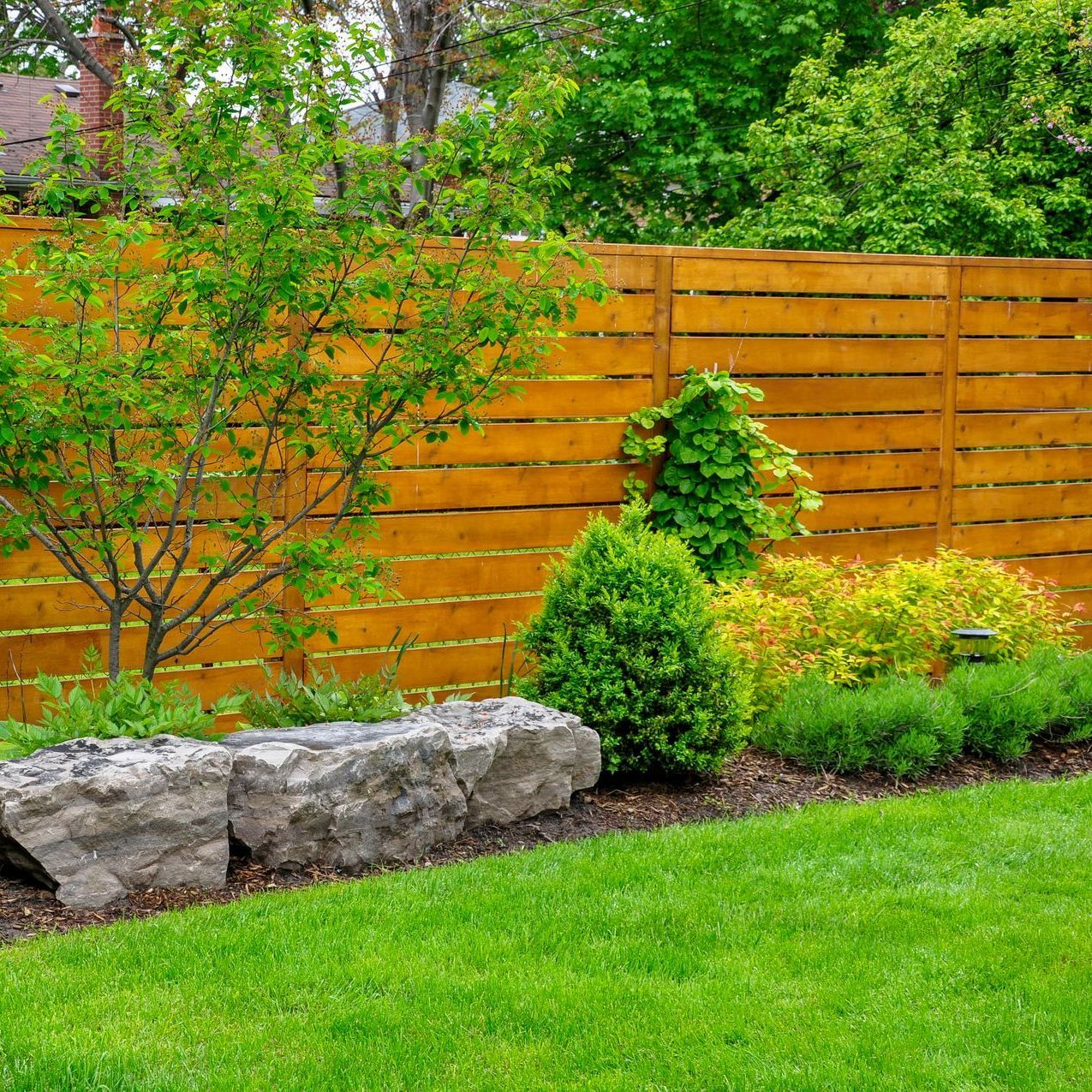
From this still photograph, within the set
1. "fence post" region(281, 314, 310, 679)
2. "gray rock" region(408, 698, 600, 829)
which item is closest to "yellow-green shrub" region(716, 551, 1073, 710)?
"gray rock" region(408, 698, 600, 829)

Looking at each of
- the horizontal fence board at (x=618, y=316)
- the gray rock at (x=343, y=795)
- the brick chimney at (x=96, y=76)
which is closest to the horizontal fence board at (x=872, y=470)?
the horizontal fence board at (x=618, y=316)

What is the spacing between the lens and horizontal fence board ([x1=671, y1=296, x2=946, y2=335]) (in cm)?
641

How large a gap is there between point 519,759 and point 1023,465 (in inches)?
177

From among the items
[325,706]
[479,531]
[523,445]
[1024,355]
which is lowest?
[325,706]

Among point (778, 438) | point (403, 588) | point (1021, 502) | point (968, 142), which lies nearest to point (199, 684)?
point (403, 588)

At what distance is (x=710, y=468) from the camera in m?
6.20

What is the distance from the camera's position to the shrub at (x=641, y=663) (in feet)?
15.9

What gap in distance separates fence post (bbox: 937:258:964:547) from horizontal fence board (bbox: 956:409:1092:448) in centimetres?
8

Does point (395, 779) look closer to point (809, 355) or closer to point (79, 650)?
point (79, 650)

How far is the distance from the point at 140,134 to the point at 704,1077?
344 cm

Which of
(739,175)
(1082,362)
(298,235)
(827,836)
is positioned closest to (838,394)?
(1082,362)

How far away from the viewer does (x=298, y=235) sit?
4.27m

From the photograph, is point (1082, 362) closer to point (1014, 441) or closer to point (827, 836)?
point (1014, 441)

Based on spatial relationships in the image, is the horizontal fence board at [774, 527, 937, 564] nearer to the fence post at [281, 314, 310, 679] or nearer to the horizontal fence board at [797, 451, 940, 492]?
the horizontal fence board at [797, 451, 940, 492]
